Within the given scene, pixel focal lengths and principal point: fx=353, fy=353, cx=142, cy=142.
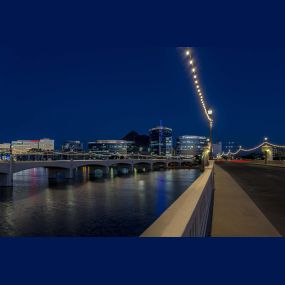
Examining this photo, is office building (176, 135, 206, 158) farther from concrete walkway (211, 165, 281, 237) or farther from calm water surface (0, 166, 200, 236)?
concrete walkway (211, 165, 281, 237)

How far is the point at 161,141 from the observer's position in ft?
590

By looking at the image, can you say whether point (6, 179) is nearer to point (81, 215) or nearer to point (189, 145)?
point (81, 215)

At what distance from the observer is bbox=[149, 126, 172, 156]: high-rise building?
178m

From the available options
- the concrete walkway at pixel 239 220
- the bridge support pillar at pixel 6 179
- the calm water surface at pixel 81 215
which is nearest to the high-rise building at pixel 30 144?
the bridge support pillar at pixel 6 179

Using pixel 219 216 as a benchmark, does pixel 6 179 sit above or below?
below

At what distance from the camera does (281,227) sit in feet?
22.8

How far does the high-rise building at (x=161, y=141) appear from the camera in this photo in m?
178

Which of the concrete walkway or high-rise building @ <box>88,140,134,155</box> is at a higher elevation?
high-rise building @ <box>88,140,134,155</box>

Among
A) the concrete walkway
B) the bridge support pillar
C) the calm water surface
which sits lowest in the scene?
the calm water surface

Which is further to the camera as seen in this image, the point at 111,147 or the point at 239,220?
the point at 111,147

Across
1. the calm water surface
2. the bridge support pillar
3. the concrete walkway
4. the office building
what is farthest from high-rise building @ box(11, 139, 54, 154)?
the concrete walkway

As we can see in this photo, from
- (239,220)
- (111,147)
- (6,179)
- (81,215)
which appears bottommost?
(81,215)

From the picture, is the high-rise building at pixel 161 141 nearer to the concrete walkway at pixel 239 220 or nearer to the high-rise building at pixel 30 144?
the high-rise building at pixel 30 144

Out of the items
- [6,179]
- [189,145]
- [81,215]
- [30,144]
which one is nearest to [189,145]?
[189,145]
